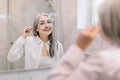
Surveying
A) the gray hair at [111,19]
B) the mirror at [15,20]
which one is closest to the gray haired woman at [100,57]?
the gray hair at [111,19]

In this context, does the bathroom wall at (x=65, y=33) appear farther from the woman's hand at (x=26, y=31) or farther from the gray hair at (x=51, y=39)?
the woman's hand at (x=26, y=31)

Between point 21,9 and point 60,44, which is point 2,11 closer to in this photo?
point 21,9

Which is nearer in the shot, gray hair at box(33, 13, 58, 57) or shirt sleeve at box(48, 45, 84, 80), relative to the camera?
shirt sleeve at box(48, 45, 84, 80)

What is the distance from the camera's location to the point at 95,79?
59 centimetres

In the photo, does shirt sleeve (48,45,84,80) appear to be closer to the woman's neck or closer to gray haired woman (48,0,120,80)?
gray haired woman (48,0,120,80)

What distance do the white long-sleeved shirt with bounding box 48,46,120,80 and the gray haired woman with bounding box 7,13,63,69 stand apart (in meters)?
0.69

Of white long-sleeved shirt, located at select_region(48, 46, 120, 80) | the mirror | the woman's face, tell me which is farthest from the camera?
the woman's face

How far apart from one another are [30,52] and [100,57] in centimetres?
79

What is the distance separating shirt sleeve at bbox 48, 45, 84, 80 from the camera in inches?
24.3

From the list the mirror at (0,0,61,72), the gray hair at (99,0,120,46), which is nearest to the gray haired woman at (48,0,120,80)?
the gray hair at (99,0,120,46)

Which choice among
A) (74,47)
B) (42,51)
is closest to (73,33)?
(42,51)

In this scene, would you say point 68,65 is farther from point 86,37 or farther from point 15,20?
point 15,20

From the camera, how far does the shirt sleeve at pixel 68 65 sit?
24.3 inches

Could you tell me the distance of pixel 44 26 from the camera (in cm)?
135
